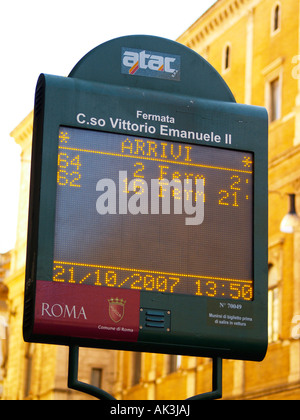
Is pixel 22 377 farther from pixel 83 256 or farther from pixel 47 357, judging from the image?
pixel 83 256

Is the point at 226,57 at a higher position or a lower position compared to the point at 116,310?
higher

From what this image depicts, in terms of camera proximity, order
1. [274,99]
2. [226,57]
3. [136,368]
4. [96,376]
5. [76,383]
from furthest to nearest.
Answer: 1. [96,376]
2. [136,368]
3. [226,57]
4. [274,99]
5. [76,383]

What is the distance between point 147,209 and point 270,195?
19.0m

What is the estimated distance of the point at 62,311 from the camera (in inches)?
310

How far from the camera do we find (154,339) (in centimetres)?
805

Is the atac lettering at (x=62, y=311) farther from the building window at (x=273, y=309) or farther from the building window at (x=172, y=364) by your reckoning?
the building window at (x=172, y=364)

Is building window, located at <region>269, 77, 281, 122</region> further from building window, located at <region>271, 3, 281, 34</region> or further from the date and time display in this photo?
the date and time display

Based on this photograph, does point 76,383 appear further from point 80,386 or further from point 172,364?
point 172,364

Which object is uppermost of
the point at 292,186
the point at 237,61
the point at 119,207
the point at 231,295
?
the point at 237,61

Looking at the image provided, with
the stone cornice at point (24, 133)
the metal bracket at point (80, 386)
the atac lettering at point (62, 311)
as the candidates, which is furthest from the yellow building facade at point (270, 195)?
the atac lettering at point (62, 311)

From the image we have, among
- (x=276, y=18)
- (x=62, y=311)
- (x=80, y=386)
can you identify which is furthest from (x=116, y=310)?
(x=276, y=18)

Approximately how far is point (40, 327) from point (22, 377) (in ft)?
112

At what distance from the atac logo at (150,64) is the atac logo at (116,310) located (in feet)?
5.73
